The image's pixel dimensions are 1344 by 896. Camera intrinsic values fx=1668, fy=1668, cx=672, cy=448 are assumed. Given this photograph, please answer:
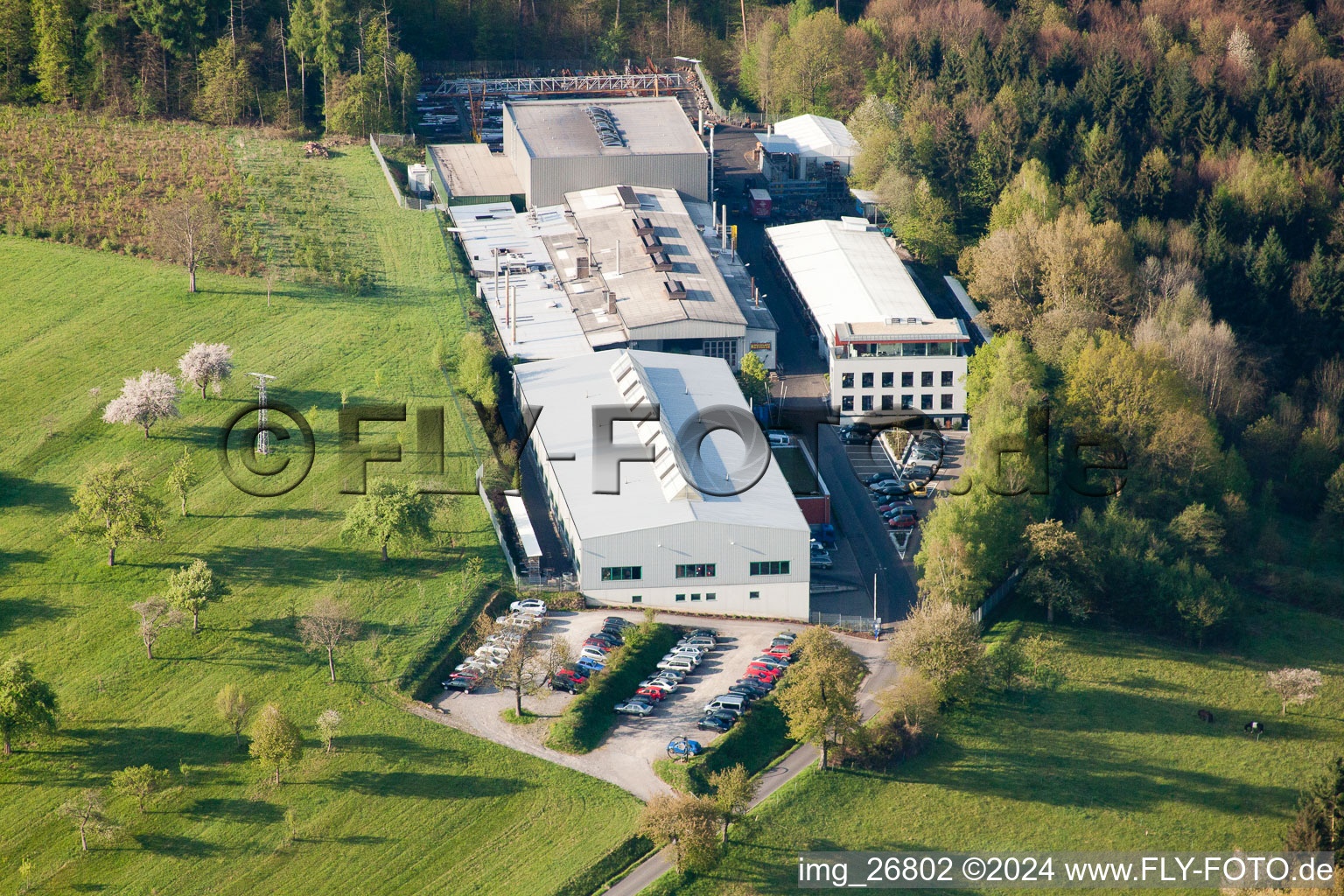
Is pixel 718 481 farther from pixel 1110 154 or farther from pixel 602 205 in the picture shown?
pixel 1110 154

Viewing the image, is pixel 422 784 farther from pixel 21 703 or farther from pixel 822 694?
pixel 822 694

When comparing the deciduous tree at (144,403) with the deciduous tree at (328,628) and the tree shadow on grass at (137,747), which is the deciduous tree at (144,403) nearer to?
the deciduous tree at (328,628)

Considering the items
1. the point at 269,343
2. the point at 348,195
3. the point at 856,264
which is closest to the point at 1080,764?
the point at 856,264

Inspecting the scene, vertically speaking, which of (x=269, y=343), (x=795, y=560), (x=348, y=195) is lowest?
(x=795, y=560)

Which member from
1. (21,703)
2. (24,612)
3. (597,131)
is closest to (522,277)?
(597,131)

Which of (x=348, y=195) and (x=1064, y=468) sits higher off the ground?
(x=348, y=195)

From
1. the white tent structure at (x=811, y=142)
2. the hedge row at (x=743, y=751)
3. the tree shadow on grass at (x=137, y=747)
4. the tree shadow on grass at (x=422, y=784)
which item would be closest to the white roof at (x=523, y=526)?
the hedge row at (x=743, y=751)

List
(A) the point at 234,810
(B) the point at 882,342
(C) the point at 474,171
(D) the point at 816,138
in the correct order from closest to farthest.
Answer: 1. (A) the point at 234,810
2. (B) the point at 882,342
3. (C) the point at 474,171
4. (D) the point at 816,138
